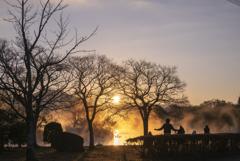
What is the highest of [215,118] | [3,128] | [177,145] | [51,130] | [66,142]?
[215,118]

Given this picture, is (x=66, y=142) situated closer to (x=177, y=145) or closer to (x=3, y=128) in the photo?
(x=3, y=128)

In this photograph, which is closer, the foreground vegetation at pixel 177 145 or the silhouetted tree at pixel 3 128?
the foreground vegetation at pixel 177 145

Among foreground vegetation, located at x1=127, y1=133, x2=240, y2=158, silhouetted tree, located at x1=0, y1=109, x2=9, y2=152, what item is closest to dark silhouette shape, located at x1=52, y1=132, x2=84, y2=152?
silhouetted tree, located at x1=0, y1=109, x2=9, y2=152

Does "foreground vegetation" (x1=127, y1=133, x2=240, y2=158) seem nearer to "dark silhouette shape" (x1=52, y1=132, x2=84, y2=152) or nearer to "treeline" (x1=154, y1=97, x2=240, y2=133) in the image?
"dark silhouette shape" (x1=52, y1=132, x2=84, y2=152)

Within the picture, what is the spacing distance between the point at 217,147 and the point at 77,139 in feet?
34.3

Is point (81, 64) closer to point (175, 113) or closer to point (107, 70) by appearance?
point (107, 70)

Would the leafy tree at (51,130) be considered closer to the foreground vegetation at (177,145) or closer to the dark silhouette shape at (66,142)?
the dark silhouette shape at (66,142)

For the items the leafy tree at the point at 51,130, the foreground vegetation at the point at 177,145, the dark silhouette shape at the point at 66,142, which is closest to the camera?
the foreground vegetation at the point at 177,145

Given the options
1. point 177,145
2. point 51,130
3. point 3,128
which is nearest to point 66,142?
point 3,128

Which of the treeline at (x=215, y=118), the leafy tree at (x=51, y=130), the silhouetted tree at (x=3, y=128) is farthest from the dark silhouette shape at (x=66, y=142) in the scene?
the treeline at (x=215, y=118)

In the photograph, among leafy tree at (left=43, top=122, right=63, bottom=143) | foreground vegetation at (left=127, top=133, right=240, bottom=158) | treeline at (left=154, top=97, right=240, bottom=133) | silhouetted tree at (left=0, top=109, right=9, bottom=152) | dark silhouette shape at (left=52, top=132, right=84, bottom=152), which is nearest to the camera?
foreground vegetation at (left=127, top=133, right=240, bottom=158)

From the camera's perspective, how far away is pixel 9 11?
15.2 metres

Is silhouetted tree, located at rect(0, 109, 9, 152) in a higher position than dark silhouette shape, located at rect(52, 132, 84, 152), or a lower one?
higher

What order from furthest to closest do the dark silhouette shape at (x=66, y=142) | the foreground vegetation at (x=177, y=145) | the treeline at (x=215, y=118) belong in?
the treeline at (x=215, y=118) → the dark silhouette shape at (x=66, y=142) → the foreground vegetation at (x=177, y=145)
